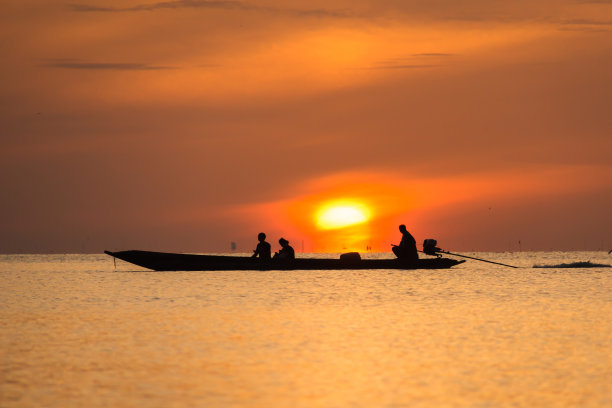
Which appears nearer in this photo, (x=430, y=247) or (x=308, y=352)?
(x=308, y=352)

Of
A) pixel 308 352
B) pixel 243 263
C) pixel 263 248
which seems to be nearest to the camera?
pixel 308 352

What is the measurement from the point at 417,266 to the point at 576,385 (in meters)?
27.1

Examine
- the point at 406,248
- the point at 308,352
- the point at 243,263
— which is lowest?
the point at 308,352

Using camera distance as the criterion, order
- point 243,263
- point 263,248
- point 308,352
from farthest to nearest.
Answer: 1. point 243,263
2. point 263,248
3. point 308,352

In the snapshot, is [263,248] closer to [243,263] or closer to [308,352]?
[243,263]

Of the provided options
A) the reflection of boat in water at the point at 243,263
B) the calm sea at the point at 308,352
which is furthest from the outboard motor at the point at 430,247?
the calm sea at the point at 308,352

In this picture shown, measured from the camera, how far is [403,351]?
1700cm

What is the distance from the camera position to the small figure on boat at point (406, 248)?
131 feet

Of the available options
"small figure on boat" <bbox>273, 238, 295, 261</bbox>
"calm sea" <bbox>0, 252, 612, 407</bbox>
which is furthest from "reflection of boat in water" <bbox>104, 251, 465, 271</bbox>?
"calm sea" <bbox>0, 252, 612, 407</bbox>

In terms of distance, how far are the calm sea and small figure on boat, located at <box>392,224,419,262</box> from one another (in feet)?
28.4

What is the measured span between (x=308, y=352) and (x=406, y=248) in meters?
23.5

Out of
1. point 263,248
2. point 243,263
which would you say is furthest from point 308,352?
point 243,263

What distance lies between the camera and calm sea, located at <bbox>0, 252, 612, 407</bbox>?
12531mm

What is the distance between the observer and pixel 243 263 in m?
41.0
